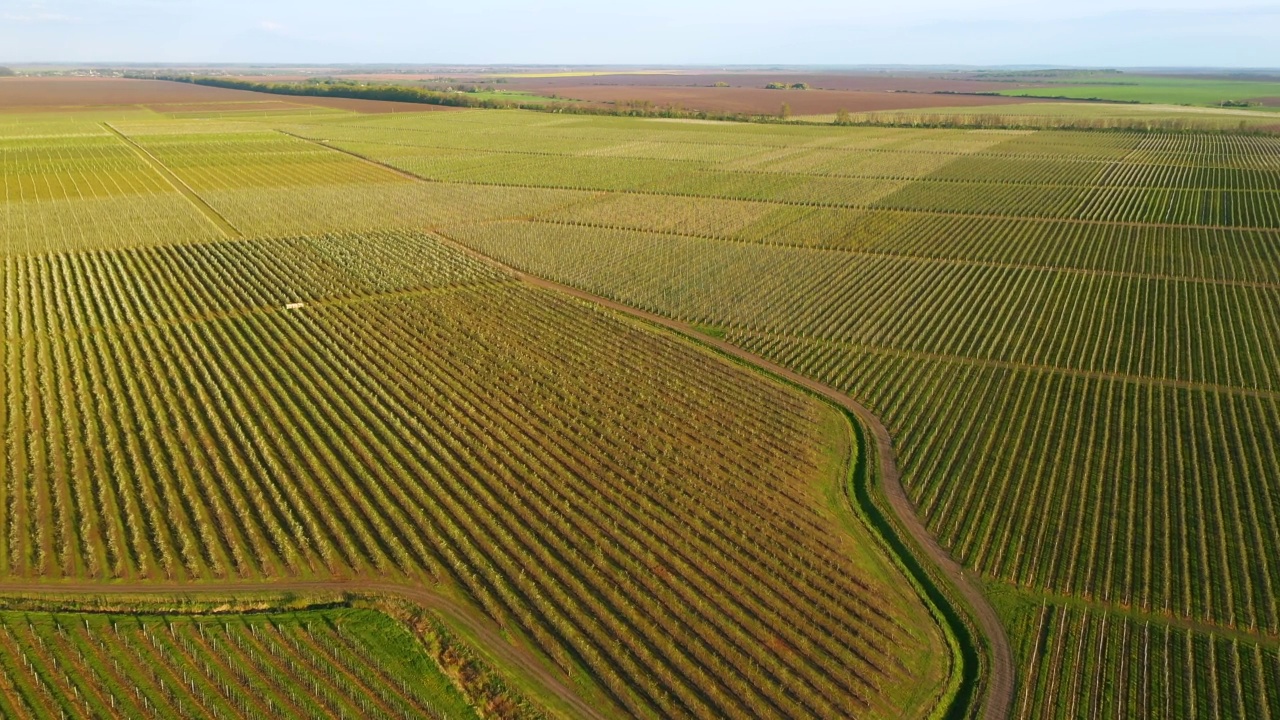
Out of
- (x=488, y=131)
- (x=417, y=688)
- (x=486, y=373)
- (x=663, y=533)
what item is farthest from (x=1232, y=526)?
(x=488, y=131)

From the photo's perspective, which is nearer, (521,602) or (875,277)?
(521,602)

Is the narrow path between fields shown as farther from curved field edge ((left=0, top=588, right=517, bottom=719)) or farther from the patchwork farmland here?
curved field edge ((left=0, top=588, right=517, bottom=719))

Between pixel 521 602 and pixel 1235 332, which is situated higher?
pixel 1235 332

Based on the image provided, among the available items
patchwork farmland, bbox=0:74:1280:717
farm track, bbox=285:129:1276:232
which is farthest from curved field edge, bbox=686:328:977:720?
farm track, bbox=285:129:1276:232

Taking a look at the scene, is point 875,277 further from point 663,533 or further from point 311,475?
point 311,475

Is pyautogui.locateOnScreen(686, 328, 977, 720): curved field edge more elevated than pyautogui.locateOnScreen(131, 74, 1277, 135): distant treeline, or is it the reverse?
pyautogui.locateOnScreen(131, 74, 1277, 135): distant treeline

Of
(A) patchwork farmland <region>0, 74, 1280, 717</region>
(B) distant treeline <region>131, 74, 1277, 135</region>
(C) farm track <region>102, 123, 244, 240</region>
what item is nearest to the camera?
(A) patchwork farmland <region>0, 74, 1280, 717</region>
